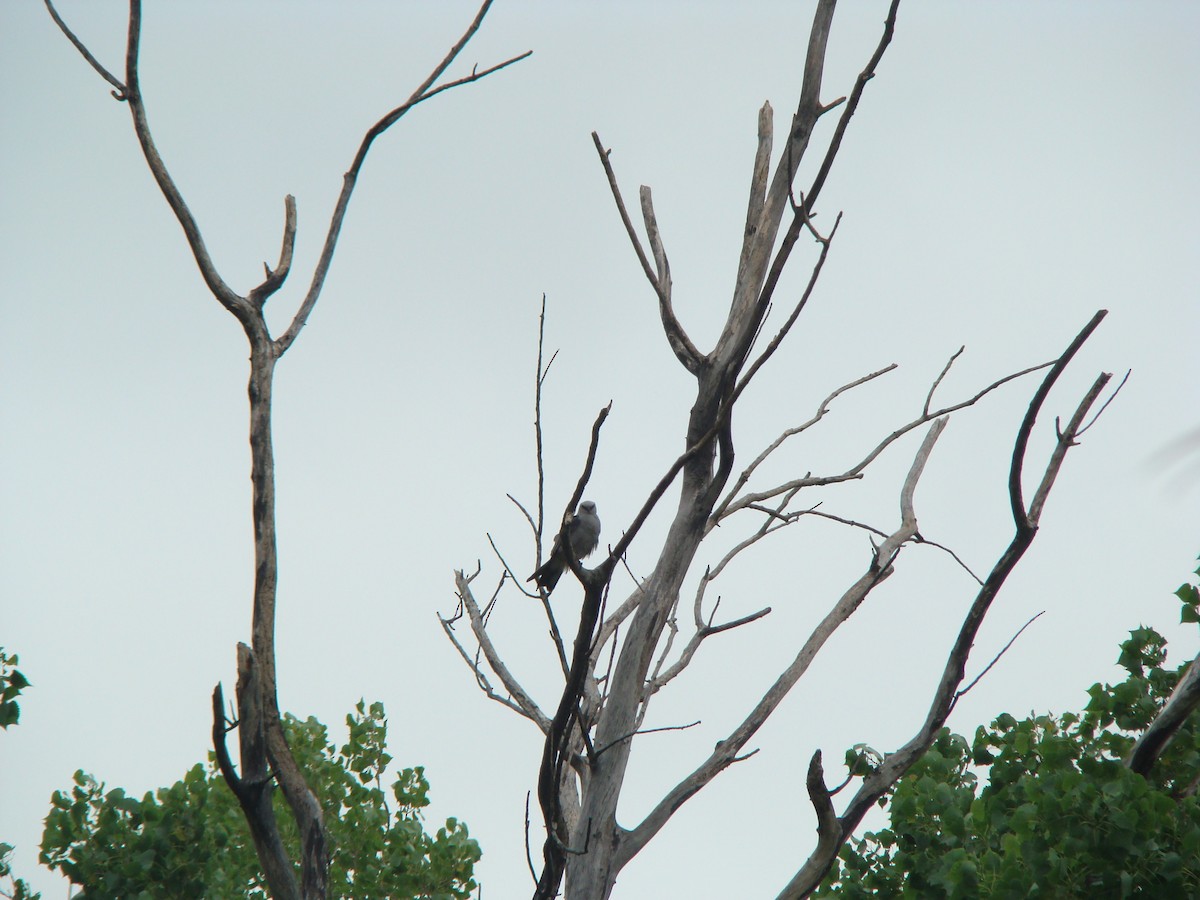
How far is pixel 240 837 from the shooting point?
1491cm

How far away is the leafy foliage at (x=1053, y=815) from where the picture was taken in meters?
5.90

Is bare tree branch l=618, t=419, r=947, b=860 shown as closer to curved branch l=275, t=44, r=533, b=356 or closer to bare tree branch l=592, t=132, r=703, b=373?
bare tree branch l=592, t=132, r=703, b=373

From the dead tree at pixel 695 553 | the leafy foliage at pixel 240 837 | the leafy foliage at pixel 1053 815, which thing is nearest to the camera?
the dead tree at pixel 695 553

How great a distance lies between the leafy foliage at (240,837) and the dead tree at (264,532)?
24.7ft

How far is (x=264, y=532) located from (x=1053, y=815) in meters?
4.62

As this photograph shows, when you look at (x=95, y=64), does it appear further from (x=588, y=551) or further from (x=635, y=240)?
(x=588, y=551)

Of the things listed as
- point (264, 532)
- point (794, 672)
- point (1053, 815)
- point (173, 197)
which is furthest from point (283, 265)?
point (1053, 815)

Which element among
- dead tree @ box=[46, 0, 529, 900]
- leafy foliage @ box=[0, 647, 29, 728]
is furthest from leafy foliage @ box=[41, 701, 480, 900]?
dead tree @ box=[46, 0, 529, 900]

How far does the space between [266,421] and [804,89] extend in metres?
2.58

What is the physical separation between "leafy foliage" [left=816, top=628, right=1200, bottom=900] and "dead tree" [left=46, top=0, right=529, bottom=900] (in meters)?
3.93

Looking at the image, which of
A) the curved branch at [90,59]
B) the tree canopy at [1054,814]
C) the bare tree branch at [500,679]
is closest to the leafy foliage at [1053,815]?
the tree canopy at [1054,814]

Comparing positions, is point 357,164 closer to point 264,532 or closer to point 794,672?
point 264,532

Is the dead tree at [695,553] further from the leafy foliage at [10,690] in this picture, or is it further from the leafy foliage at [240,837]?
the leafy foliage at [240,837]

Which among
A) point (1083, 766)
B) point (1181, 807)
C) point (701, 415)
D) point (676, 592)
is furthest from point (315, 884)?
point (1181, 807)
